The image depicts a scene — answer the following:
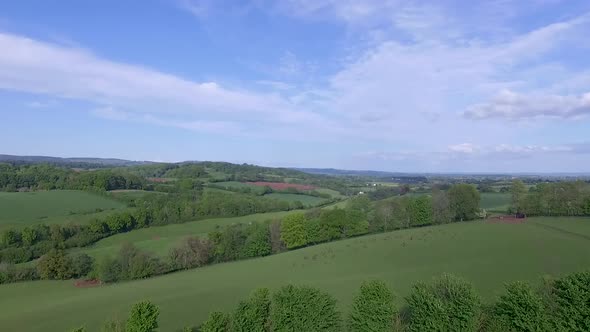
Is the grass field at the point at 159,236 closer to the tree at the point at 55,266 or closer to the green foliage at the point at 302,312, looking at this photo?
the tree at the point at 55,266

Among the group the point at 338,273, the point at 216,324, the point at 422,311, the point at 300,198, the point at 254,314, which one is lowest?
the point at 338,273

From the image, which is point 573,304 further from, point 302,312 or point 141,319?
point 141,319

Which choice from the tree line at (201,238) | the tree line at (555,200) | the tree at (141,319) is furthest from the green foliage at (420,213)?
the tree at (141,319)

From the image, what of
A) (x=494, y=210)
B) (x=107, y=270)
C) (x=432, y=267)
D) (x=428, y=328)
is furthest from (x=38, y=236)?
(x=494, y=210)

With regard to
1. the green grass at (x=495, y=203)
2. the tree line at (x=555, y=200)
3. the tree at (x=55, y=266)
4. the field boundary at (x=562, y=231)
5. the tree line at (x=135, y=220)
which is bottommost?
the tree at (x=55, y=266)

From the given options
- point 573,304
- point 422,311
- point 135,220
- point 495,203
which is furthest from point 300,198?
point 573,304

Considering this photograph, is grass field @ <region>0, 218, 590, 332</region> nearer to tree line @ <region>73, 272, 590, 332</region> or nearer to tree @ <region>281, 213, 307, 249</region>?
tree line @ <region>73, 272, 590, 332</region>
